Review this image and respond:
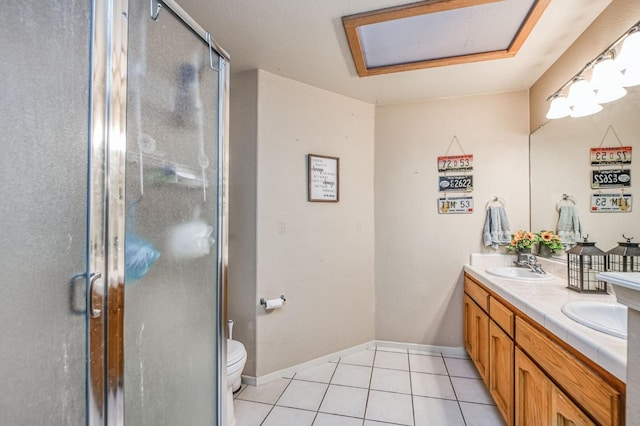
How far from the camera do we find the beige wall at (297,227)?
2.10 metres

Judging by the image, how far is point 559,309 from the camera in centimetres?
123

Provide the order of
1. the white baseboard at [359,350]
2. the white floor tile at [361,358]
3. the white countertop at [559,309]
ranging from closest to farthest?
the white countertop at [559,309] < the white baseboard at [359,350] < the white floor tile at [361,358]

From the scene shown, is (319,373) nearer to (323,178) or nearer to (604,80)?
(323,178)

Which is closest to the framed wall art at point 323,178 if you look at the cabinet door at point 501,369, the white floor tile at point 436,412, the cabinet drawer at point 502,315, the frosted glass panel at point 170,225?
the frosted glass panel at point 170,225

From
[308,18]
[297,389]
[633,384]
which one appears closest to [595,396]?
[633,384]

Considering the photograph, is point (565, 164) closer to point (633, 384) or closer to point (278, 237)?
point (633, 384)

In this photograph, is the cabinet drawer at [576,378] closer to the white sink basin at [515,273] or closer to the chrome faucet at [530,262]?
the white sink basin at [515,273]

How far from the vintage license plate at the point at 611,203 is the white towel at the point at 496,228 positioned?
660mm

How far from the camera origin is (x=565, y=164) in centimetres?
202

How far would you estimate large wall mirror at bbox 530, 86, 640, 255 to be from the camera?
4.84 ft

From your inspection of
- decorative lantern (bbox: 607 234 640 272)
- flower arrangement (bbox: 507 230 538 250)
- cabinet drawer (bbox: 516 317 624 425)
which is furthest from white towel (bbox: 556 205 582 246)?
cabinet drawer (bbox: 516 317 624 425)

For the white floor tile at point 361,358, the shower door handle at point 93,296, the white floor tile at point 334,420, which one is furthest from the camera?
the white floor tile at point 361,358

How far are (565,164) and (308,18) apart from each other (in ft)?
6.65

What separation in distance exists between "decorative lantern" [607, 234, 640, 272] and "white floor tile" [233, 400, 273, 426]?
7.10 feet
